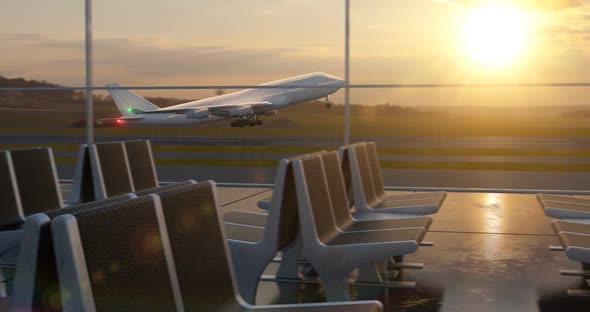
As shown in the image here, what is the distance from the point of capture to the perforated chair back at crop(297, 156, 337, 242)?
3.50 metres

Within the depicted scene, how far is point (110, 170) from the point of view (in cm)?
498

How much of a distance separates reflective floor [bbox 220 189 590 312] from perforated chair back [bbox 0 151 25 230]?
50.6 inches

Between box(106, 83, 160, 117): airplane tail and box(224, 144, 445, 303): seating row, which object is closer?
box(224, 144, 445, 303): seating row

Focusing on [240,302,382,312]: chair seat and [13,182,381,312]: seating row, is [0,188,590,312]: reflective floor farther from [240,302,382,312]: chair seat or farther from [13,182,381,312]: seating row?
[240,302,382,312]: chair seat

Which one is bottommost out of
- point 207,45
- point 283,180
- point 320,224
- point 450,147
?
point 450,147

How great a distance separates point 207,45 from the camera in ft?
35.5

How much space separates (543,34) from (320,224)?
617 cm

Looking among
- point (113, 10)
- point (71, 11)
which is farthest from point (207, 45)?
point (71, 11)

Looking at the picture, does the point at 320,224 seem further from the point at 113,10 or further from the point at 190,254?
the point at 113,10

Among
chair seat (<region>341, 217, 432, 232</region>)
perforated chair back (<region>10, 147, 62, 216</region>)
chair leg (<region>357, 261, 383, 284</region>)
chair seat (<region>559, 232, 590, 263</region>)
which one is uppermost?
perforated chair back (<region>10, 147, 62, 216</region>)

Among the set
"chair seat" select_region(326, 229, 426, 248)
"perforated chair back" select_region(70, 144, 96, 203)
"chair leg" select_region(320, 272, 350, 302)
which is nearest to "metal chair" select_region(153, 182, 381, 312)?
"chair leg" select_region(320, 272, 350, 302)

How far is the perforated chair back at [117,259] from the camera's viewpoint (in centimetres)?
151

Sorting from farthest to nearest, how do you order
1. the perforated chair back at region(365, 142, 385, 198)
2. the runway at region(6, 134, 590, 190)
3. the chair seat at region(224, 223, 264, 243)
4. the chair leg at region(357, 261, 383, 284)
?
the runway at region(6, 134, 590, 190), the perforated chair back at region(365, 142, 385, 198), the chair leg at region(357, 261, 383, 284), the chair seat at region(224, 223, 264, 243)

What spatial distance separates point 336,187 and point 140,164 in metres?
1.80
